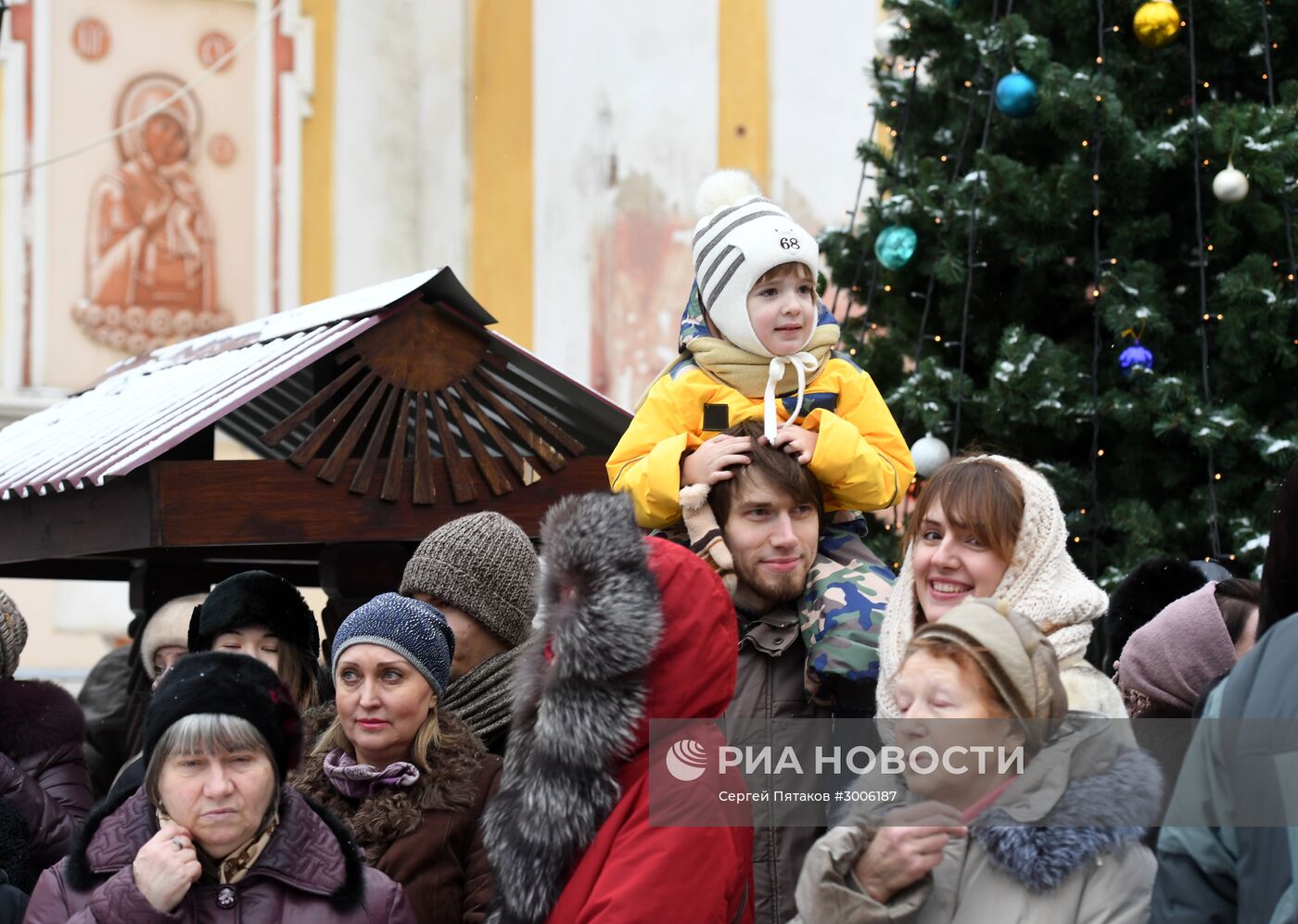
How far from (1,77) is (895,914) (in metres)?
10.9

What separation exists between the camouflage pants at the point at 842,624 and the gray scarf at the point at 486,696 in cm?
78

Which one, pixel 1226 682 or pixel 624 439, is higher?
pixel 624 439

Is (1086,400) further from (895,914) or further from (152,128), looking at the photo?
(152,128)

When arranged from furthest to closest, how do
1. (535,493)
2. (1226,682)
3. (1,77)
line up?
(1,77) → (535,493) → (1226,682)

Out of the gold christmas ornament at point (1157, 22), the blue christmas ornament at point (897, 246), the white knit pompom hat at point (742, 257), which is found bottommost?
the white knit pompom hat at point (742, 257)

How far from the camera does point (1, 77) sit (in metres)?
11.9

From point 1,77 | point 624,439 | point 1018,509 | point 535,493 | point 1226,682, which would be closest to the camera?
point 1226,682

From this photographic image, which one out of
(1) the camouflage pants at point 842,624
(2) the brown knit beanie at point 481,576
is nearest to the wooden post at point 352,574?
(2) the brown knit beanie at point 481,576

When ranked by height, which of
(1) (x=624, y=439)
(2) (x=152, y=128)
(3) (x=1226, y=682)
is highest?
(2) (x=152, y=128)

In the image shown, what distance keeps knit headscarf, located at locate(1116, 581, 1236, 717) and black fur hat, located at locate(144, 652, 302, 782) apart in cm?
174

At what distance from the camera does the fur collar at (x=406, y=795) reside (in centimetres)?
341

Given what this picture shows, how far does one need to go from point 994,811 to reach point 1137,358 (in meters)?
3.10

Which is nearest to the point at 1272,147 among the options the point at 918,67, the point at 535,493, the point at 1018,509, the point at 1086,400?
the point at 1086,400

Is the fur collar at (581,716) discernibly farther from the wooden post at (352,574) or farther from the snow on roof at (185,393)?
the wooden post at (352,574)
